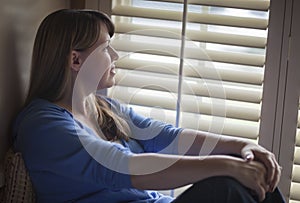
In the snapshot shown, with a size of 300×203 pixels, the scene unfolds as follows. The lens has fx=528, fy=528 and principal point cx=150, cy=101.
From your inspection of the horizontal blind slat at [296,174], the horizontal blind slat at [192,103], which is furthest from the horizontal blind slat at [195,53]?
the horizontal blind slat at [296,174]

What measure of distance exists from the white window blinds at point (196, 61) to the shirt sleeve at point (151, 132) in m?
0.08

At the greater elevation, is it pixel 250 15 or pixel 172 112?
pixel 250 15

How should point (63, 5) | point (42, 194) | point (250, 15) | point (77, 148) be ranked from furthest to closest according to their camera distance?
point (63, 5)
point (250, 15)
point (42, 194)
point (77, 148)

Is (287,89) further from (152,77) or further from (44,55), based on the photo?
(44,55)

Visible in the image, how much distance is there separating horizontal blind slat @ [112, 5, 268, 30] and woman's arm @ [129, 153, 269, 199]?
500 mm

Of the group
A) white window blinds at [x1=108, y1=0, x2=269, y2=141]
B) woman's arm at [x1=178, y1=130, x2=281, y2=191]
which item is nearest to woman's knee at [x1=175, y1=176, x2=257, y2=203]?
woman's arm at [x1=178, y1=130, x2=281, y2=191]

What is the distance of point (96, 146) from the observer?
4.12 ft

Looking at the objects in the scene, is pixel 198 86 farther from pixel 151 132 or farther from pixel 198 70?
pixel 151 132

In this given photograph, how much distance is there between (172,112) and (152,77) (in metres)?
0.13

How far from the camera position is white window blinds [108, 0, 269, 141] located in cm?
160

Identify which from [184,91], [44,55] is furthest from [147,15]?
[44,55]

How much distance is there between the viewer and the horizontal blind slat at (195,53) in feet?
5.25

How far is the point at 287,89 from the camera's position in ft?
5.24

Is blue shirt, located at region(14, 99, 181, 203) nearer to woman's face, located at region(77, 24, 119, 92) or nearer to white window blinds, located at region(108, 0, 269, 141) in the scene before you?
woman's face, located at region(77, 24, 119, 92)
